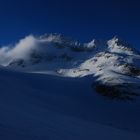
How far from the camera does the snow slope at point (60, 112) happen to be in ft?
79.7

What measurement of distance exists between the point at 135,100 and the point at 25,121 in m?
64.9

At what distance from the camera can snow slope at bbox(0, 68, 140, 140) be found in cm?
2430

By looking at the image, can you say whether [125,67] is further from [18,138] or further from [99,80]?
[18,138]

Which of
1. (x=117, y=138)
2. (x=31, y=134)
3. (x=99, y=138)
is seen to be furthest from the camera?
(x=117, y=138)

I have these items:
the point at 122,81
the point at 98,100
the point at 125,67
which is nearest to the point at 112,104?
the point at 98,100

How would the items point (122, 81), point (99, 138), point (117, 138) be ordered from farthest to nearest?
point (122, 81)
point (117, 138)
point (99, 138)

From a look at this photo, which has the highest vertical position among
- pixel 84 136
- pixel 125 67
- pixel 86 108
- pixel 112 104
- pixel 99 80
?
pixel 125 67

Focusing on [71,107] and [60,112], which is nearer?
[60,112]

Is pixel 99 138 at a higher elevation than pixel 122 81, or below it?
below

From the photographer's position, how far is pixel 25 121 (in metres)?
26.1

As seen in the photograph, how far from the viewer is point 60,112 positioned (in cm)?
5203

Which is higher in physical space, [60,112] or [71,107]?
[71,107]

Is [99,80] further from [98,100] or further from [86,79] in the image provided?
[98,100]

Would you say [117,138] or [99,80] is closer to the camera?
[117,138]
